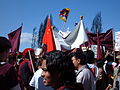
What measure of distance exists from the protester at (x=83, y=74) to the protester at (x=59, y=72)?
128cm

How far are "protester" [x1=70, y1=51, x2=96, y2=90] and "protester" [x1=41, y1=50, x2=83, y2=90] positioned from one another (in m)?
1.28

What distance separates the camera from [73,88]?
1.88m

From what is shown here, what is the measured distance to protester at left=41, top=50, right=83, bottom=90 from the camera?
1983 millimetres

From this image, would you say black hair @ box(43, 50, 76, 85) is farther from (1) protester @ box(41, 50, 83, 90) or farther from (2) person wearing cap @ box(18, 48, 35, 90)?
(2) person wearing cap @ box(18, 48, 35, 90)

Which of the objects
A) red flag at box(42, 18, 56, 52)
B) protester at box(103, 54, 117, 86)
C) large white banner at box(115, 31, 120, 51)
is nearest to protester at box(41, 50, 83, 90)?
red flag at box(42, 18, 56, 52)

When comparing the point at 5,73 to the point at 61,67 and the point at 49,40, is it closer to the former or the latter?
the point at 61,67

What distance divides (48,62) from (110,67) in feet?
19.8

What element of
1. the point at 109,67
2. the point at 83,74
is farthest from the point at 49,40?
the point at 83,74

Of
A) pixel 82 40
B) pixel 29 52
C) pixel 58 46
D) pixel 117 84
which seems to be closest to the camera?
pixel 29 52

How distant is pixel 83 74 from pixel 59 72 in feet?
4.61

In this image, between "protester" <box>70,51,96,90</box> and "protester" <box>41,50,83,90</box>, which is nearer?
"protester" <box>41,50,83,90</box>

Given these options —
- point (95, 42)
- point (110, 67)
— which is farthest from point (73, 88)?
point (95, 42)

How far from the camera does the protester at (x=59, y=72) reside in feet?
Answer: 6.51

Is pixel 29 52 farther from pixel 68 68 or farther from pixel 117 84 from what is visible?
pixel 68 68
